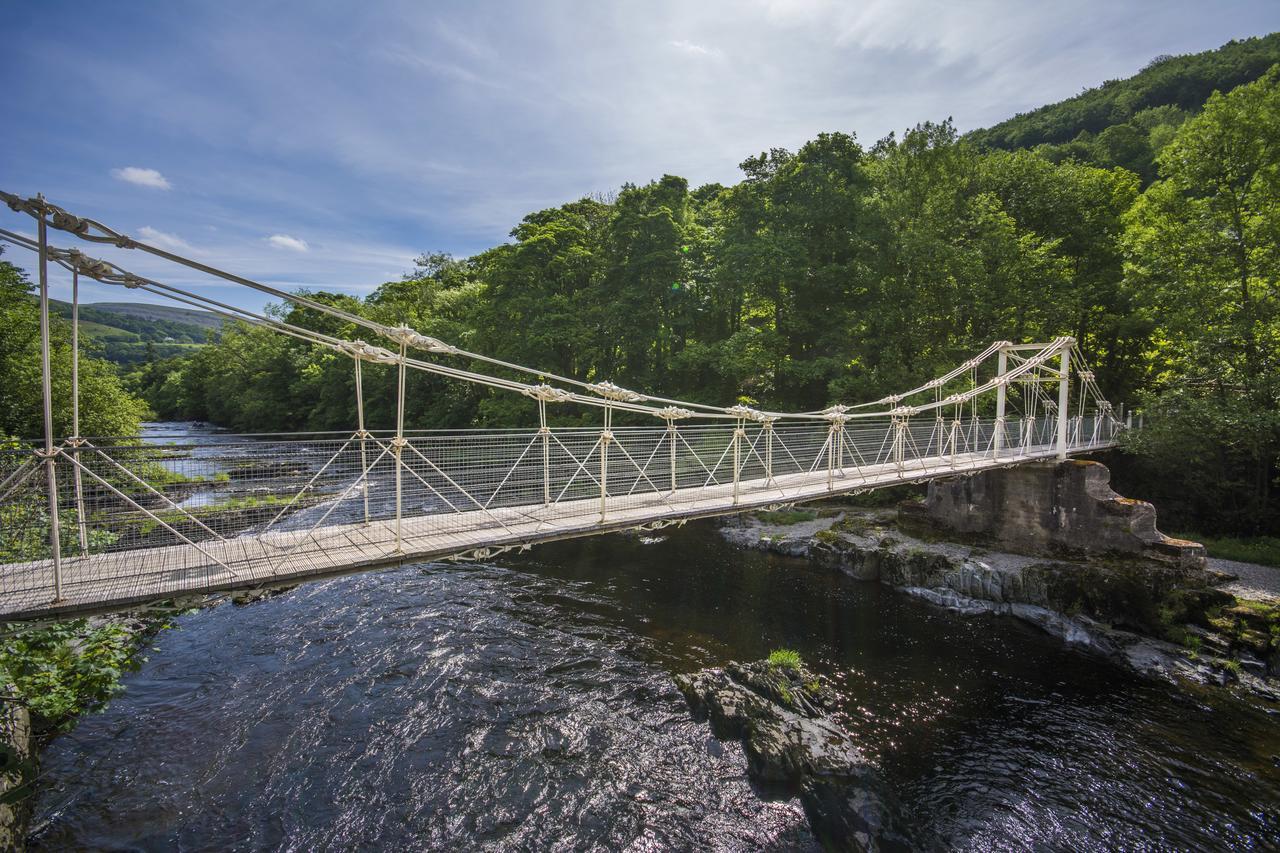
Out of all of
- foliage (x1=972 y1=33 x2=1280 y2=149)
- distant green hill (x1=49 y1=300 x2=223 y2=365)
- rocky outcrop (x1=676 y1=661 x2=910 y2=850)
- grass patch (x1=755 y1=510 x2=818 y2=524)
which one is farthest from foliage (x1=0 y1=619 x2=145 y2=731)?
distant green hill (x1=49 y1=300 x2=223 y2=365)

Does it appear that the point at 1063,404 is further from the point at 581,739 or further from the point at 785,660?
the point at 581,739

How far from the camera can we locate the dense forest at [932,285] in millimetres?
11883

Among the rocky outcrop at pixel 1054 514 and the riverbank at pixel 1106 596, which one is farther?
the rocky outcrop at pixel 1054 514

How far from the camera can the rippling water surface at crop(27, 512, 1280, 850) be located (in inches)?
190

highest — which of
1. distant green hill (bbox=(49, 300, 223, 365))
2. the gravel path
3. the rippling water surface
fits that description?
distant green hill (bbox=(49, 300, 223, 365))

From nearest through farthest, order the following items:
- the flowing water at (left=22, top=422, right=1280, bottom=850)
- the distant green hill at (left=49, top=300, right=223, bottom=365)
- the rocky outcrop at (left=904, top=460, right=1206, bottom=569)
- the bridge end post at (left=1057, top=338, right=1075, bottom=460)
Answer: the flowing water at (left=22, top=422, right=1280, bottom=850), the rocky outcrop at (left=904, top=460, right=1206, bottom=569), the bridge end post at (left=1057, top=338, right=1075, bottom=460), the distant green hill at (left=49, top=300, right=223, bottom=365)

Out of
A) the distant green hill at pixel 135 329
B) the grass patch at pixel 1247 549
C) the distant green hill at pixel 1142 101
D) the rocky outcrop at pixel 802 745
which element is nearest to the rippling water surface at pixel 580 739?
the rocky outcrop at pixel 802 745

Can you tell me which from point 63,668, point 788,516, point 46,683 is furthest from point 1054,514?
point 63,668

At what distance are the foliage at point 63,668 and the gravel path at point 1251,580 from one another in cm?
1512

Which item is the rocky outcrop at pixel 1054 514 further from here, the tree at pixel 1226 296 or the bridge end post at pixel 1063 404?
the tree at pixel 1226 296

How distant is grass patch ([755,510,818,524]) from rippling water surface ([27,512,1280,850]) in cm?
502

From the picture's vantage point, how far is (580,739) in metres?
5.96

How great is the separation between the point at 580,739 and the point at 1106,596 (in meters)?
8.79

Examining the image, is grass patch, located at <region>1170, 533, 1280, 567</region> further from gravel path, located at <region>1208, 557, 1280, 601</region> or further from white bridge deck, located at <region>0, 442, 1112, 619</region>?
white bridge deck, located at <region>0, 442, 1112, 619</region>
